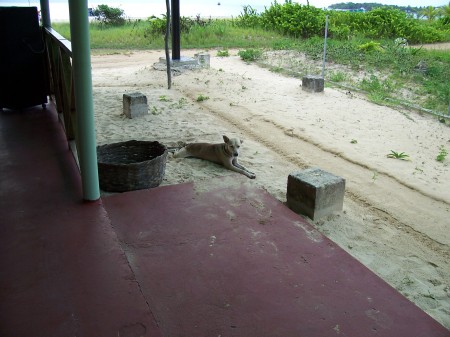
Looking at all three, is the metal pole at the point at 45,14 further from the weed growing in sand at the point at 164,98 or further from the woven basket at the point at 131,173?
the woven basket at the point at 131,173

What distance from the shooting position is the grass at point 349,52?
9.52m

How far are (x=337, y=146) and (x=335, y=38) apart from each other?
12.1 metres

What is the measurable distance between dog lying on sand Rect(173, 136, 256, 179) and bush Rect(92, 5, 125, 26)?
16.3 meters

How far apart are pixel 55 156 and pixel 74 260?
208cm

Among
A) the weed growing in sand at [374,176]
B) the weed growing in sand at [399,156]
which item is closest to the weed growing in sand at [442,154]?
the weed growing in sand at [399,156]

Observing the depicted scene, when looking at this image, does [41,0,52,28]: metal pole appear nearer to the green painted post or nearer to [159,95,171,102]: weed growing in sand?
[159,95,171,102]: weed growing in sand

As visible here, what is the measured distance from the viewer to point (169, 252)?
302cm

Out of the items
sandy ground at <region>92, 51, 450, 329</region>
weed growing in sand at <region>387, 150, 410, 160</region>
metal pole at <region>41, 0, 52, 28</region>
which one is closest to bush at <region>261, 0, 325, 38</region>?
sandy ground at <region>92, 51, 450, 329</region>

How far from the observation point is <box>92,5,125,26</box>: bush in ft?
63.4

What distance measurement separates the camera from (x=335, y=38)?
664 inches

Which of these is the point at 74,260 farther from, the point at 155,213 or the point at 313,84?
the point at 313,84

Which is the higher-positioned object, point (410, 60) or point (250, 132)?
point (410, 60)

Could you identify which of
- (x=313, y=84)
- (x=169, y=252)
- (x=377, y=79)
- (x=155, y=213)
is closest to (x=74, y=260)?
(x=169, y=252)

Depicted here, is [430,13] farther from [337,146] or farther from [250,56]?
[337,146]
